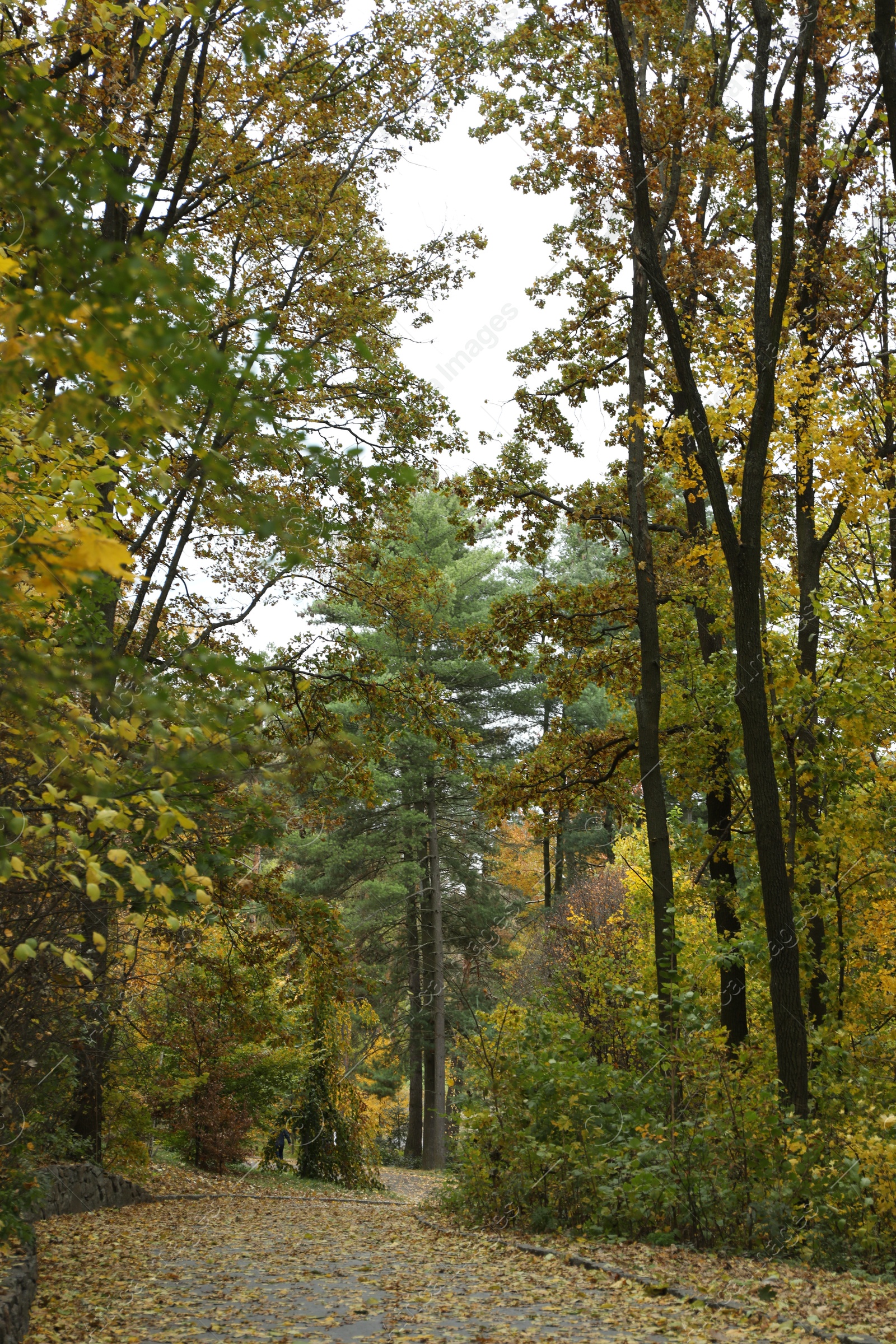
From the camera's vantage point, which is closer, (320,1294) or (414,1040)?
(320,1294)

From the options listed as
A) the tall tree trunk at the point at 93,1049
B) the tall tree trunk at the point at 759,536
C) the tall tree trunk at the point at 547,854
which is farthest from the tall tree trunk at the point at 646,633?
the tall tree trunk at the point at 547,854

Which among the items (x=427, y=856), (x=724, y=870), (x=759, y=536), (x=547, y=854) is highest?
(x=759, y=536)

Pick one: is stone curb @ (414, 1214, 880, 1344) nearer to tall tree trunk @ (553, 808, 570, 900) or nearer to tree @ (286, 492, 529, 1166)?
tree @ (286, 492, 529, 1166)

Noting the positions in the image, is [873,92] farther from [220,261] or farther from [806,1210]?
[806,1210]

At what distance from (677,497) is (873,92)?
5.39 m

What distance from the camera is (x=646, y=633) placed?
1103 centimetres

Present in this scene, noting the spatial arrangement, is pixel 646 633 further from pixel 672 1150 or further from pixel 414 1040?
pixel 414 1040

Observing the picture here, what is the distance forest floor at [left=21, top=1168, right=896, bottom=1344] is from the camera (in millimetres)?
4477

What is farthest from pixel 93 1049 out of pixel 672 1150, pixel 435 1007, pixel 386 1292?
pixel 435 1007

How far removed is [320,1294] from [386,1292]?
0.37 m

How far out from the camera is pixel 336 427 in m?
10.4

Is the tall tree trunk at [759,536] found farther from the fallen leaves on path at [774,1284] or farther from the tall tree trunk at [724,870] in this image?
the tall tree trunk at [724,870]

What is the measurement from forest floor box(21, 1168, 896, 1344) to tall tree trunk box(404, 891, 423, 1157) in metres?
15.9

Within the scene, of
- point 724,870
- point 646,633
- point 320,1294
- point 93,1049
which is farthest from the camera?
point 724,870
